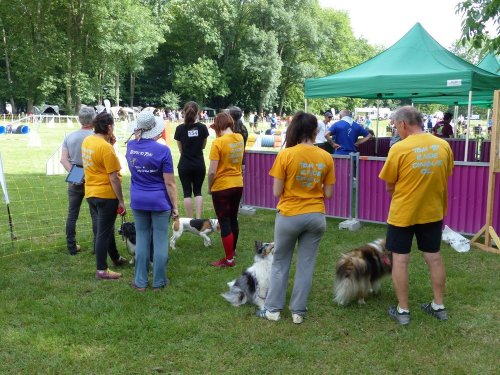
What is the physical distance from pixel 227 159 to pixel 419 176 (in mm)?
2156

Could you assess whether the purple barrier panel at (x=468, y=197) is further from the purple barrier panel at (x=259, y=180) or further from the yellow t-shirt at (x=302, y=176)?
the yellow t-shirt at (x=302, y=176)

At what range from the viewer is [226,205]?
5.19 m

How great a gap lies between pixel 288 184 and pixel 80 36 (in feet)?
153

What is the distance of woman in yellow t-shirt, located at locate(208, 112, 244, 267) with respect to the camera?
501 cm

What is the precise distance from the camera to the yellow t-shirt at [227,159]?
499cm

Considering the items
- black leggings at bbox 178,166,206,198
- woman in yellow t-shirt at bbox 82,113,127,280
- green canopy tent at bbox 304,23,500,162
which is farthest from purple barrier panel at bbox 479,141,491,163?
woman in yellow t-shirt at bbox 82,113,127,280

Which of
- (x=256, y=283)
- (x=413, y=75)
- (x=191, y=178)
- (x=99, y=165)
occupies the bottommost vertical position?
(x=256, y=283)

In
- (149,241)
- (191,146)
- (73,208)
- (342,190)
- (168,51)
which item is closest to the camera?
(149,241)

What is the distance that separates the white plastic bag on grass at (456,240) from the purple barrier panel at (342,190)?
1571 millimetres

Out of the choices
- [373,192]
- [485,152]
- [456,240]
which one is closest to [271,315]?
[456,240]

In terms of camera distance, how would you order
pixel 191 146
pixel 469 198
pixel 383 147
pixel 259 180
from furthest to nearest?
pixel 383 147 < pixel 259 180 < pixel 469 198 < pixel 191 146

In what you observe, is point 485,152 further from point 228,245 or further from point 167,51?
point 167,51

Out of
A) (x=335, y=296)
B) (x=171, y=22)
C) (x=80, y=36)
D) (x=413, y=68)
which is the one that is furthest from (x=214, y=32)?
(x=335, y=296)

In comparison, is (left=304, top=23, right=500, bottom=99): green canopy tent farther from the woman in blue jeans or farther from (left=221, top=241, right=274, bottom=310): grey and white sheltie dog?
the woman in blue jeans
